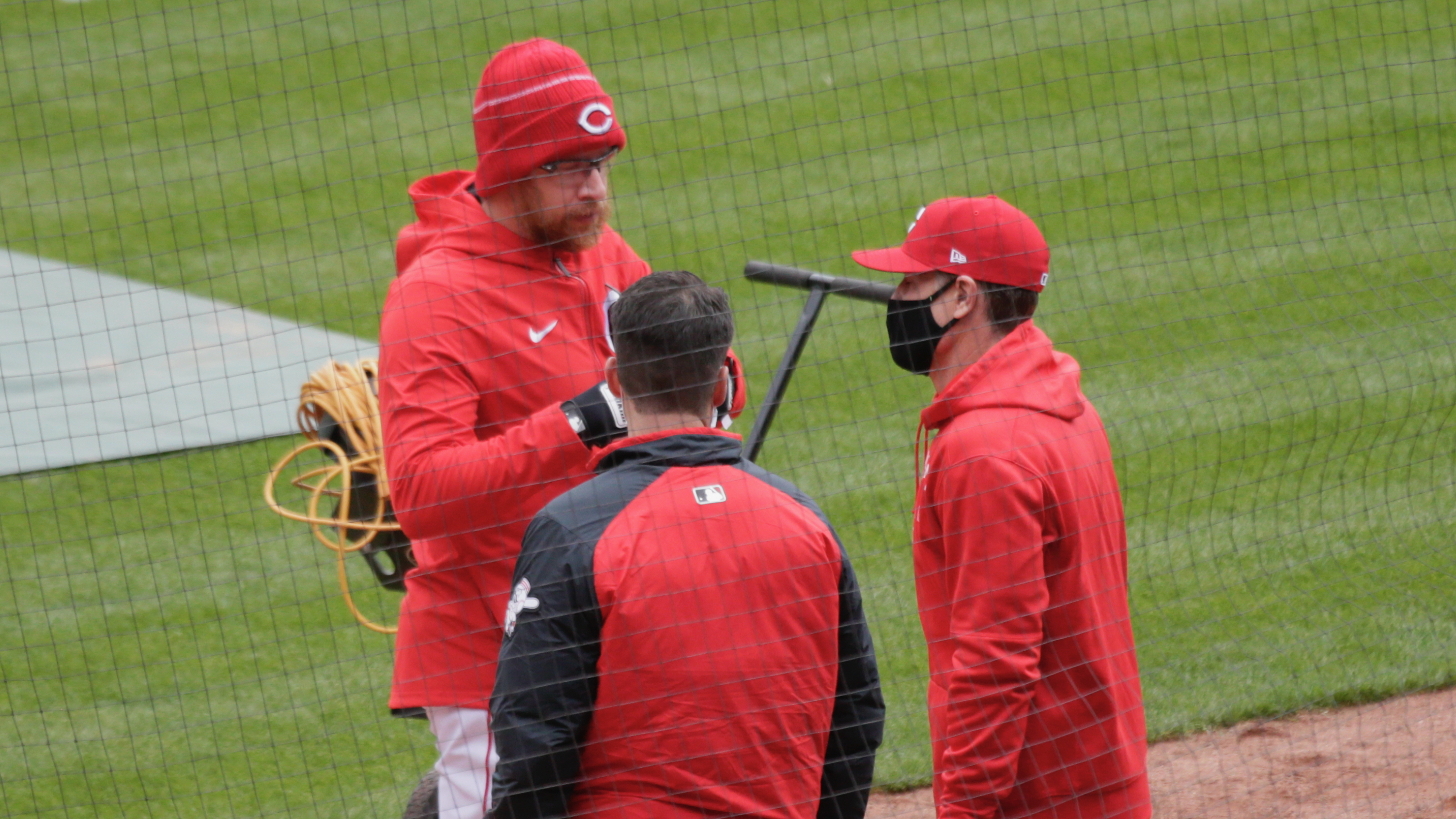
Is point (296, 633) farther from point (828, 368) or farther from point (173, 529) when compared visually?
point (828, 368)

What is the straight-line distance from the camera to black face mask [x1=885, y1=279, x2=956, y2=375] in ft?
8.61

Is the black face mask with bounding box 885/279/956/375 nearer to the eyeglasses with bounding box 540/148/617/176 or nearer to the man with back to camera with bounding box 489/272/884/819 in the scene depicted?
the man with back to camera with bounding box 489/272/884/819

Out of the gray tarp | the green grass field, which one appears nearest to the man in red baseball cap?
the green grass field

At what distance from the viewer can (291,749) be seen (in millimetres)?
4727

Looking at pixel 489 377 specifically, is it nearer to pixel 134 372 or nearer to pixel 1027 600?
pixel 1027 600

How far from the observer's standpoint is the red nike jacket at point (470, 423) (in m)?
2.59

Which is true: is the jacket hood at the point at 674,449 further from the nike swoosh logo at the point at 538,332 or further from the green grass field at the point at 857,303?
the green grass field at the point at 857,303

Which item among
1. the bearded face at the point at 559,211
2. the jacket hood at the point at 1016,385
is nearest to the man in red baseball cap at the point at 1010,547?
the jacket hood at the point at 1016,385

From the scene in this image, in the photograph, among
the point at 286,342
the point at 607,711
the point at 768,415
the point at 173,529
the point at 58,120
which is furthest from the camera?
the point at 58,120

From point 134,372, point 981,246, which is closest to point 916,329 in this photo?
point 981,246

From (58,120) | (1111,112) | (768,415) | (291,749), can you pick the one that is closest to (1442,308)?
(1111,112)

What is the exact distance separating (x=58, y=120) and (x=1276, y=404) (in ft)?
26.5

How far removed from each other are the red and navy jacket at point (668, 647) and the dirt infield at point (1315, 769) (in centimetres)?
207

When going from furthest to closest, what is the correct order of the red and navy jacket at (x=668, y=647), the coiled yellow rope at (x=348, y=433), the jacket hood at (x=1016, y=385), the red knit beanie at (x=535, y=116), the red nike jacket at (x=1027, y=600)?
the coiled yellow rope at (x=348, y=433) → the red knit beanie at (x=535, y=116) → the jacket hood at (x=1016, y=385) → the red nike jacket at (x=1027, y=600) → the red and navy jacket at (x=668, y=647)
